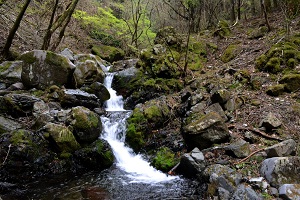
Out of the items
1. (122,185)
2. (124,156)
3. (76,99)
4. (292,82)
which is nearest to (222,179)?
(122,185)

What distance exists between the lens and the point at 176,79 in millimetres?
11414

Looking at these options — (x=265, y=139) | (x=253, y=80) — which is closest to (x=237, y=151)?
(x=265, y=139)

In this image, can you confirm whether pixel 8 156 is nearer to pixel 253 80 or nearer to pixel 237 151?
pixel 237 151

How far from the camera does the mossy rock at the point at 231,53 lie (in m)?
12.0

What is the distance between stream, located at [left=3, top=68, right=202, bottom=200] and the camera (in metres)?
5.55

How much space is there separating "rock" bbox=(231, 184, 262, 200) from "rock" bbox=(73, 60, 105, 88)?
7.90 m

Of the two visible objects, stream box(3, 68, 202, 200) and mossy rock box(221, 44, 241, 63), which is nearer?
stream box(3, 68, 202, 200)

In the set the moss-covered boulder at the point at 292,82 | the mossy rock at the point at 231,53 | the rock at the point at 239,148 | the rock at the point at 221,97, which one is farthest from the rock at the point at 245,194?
the mossy rock at the point at 231,53

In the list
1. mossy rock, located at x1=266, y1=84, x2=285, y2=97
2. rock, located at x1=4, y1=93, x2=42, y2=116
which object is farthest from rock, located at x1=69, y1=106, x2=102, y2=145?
mossy rock, located at x1=266, y1=84, x2=285, y2=97

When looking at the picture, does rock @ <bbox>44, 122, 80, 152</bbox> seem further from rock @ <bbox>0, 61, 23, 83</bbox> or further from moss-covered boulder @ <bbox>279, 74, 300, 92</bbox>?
moss-covered boulder @ <bbox>279, 74, 300, 92</bbox>

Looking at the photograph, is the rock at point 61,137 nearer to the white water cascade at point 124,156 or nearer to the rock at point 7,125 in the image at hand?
the rock at point 7,125

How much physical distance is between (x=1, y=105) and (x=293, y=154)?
766cm

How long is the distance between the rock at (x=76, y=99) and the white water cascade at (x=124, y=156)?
30.9 inches

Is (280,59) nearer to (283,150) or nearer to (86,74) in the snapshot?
(283,150)
